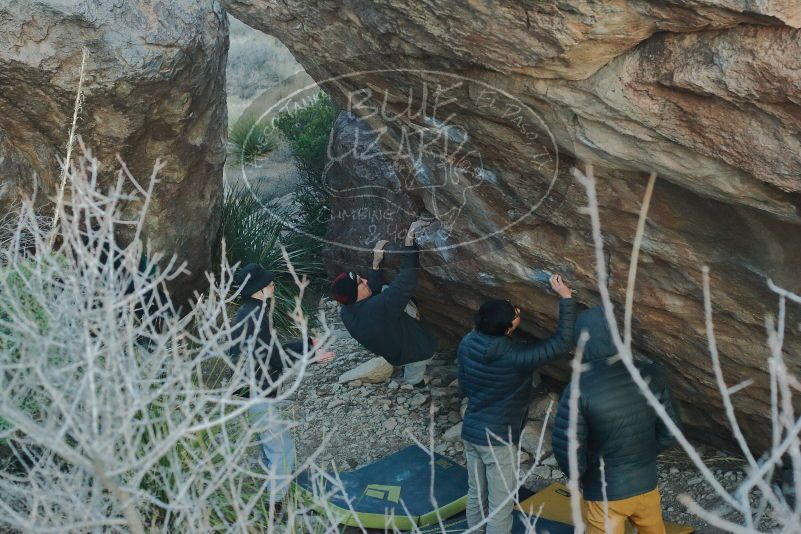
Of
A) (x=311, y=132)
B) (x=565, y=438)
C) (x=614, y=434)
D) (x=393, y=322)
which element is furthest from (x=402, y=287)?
(x=311, y=132)

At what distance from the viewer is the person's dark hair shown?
4.60 metres

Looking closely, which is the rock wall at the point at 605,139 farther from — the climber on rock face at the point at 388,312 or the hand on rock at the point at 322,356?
the hand on rock at the point at 322,356

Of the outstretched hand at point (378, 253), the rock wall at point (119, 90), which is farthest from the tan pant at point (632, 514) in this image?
the rock wall at point (119, 90)

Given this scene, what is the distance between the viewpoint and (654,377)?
13.8 feet

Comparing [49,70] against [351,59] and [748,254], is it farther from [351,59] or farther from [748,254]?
[748,254]

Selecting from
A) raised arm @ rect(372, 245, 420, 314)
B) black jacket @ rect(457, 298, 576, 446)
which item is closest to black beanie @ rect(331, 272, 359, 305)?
raised arm @ rect(372, 245, 420, 314)

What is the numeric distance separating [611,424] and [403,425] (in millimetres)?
2442

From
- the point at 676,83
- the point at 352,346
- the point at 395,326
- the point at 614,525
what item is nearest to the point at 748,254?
the point at 676,83

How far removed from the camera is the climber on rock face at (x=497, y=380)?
4.58 meters

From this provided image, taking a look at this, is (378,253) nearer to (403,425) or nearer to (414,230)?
(414,230)

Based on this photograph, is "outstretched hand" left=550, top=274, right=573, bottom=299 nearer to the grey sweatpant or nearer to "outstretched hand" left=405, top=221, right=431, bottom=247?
the grey sweatpant

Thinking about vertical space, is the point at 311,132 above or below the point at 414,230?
below

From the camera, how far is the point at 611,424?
13.4 ft

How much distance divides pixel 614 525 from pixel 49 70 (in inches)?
159
